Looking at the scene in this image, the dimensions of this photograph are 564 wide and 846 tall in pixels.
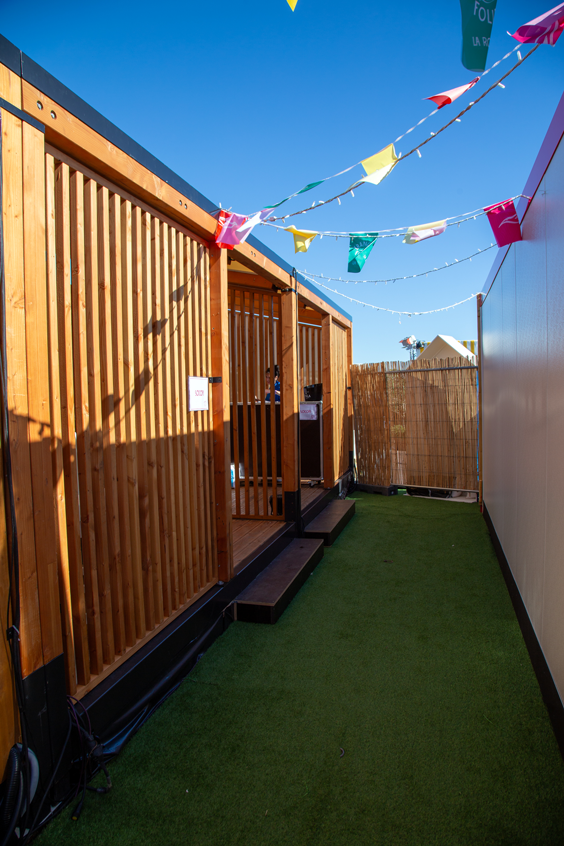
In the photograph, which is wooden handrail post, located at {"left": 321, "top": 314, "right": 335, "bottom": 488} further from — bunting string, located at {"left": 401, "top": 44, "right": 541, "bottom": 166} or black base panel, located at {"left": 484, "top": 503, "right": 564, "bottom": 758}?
bunting string, located at {"left": 401, "top": 44, "right": 541, "bottom": 166}

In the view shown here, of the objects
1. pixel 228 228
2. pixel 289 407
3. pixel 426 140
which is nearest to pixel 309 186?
pixel 228 228

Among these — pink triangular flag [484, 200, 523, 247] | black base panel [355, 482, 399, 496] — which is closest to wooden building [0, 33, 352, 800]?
pink triangular flag [484, 200, 523, 247]

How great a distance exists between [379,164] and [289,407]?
245 centimetres

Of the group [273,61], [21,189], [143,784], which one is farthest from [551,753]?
[273,61]

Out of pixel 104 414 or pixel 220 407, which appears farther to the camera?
pixel 220 407

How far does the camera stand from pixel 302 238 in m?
3.68

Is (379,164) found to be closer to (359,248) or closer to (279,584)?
(359,248)

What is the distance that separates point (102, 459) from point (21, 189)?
1052 mm

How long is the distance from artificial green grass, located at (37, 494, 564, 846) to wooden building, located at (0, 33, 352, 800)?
263mm

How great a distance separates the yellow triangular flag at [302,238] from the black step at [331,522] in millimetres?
2797

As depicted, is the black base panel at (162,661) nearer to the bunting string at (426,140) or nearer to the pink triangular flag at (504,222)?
the bunting string at (426,140)

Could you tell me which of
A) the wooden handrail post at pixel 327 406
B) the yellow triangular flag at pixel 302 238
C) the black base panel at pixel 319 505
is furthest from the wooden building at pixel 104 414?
the wooden handrail post at pixel 327 406

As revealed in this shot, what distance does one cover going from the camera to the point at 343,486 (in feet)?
23.1

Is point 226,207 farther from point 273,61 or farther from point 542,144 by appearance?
point 273,61
